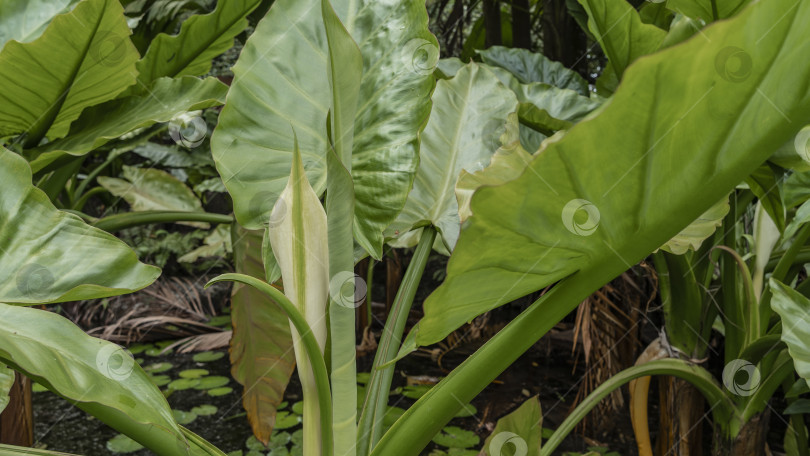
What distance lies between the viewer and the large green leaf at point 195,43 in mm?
739

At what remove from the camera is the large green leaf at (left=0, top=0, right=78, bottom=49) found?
0.69m

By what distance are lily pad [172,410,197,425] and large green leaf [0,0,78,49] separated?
0.99 metres

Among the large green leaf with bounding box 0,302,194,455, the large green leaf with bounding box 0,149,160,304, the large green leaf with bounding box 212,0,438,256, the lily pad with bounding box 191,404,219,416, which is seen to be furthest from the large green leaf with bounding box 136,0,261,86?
the lily pad with bounding box 191,404,219,416

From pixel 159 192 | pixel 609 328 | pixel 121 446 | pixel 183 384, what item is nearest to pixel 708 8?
pixel 609 328

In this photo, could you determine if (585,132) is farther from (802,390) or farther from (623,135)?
(802,390)

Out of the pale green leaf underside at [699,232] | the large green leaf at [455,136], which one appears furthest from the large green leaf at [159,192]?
the pale green leaf underside at [699,232]

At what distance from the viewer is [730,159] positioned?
0.91 feet

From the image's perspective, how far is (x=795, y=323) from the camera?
0.45 metres

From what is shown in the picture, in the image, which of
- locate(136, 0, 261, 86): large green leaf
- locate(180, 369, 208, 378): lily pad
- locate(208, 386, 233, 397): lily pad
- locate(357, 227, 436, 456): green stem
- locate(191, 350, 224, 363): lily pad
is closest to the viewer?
locate(357, 227, 436, 456): green stem

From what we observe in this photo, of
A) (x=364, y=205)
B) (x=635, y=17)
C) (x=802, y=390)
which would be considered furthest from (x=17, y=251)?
(x=802, y=390)

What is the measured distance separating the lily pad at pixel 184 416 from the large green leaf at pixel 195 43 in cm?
91

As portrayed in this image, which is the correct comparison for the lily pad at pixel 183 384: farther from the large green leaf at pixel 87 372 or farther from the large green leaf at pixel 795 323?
the large green leaf at pixel 795 323

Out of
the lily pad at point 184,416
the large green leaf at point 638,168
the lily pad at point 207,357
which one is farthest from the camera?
the lily pad at point 207,357

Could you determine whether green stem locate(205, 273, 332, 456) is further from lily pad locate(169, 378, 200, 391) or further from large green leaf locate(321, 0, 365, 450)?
lily pad locate(169, 378, 200, 391)
